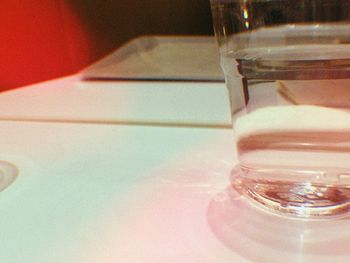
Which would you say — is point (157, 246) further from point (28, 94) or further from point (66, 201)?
point (28, 94)

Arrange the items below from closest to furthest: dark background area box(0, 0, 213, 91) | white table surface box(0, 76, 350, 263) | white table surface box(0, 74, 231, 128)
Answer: white table surface box(0, 76, 350, 263)
white table surface box(0, 74, 231, 128)
dark background area box(0, 0, 213, 91)

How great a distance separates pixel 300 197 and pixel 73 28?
437 millimetres

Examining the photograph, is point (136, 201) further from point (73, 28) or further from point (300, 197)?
point (73, 28)

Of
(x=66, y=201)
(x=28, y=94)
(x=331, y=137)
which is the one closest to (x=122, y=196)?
(x=66, y=201)

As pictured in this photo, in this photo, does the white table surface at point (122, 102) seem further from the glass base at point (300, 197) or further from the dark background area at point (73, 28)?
the glass base at point (300, 197)

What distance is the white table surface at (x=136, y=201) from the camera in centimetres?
26

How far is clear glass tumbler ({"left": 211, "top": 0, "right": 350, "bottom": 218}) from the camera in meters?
0.30

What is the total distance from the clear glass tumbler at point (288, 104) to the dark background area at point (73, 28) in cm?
21

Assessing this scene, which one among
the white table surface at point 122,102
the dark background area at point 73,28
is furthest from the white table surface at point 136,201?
the dark background area at point 73,28

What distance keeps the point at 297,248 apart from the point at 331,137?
3.6 inches

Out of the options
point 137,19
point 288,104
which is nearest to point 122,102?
point 137,19

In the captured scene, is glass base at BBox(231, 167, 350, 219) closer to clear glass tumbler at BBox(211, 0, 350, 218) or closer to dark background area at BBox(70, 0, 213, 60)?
clear glass tumbler at BBox(211, 0, 350, 218)

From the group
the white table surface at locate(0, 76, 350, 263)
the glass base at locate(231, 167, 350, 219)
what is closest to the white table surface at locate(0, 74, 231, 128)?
the white table surface at locate(0, 76, 350, 263)

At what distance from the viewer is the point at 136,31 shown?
62 cm
